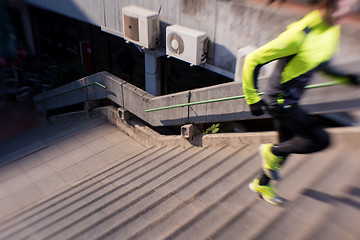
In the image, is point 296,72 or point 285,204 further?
point 285,204

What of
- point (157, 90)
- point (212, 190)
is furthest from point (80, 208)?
point (157, 90)

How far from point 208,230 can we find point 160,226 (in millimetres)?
540

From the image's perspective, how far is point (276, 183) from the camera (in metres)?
3.54

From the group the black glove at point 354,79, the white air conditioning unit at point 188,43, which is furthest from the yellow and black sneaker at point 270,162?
the white air conditioning unit at point 188,43

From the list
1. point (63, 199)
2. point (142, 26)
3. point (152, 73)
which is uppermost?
point (142, 26)

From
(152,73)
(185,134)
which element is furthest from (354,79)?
(152,73)

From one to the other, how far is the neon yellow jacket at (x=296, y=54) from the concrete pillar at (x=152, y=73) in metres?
6.63

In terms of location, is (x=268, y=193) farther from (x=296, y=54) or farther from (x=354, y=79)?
(x=296, y=54)

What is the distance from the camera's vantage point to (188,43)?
7.31 meters

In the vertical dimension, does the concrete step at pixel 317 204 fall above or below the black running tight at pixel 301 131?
below

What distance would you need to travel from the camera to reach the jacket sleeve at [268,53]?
2.48 metres

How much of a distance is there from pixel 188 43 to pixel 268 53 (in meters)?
4.93

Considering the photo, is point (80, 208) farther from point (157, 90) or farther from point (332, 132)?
point (157, 90)

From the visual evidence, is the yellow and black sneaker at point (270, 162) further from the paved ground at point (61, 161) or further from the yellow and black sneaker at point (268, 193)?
the paved ground at point (61, 161)
